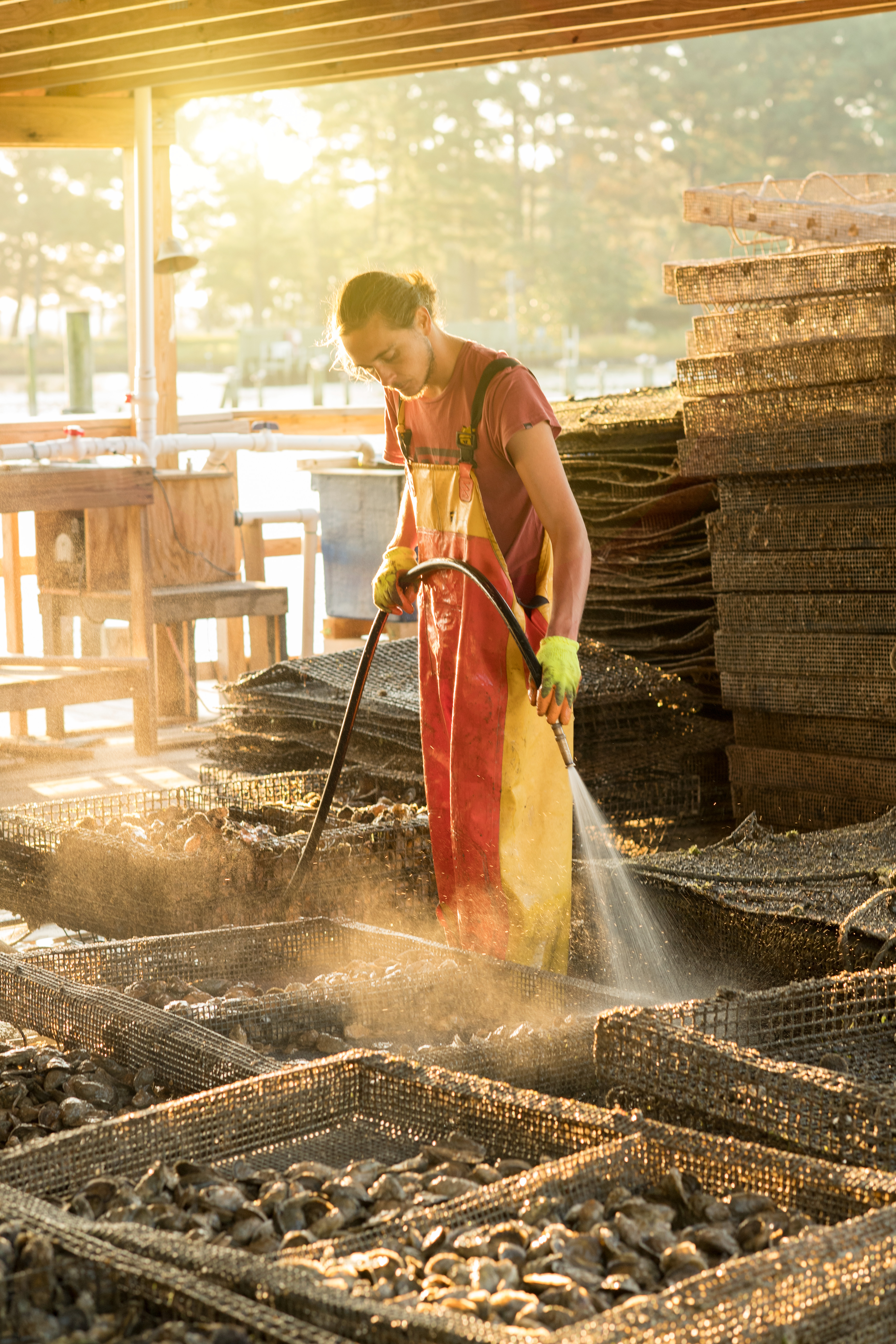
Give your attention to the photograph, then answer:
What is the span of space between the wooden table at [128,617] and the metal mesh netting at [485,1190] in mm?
4380

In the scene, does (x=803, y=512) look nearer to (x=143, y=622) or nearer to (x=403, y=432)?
(x=403, y=432)

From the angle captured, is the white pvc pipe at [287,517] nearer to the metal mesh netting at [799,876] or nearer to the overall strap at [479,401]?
the metal mesh netting at [799,876]

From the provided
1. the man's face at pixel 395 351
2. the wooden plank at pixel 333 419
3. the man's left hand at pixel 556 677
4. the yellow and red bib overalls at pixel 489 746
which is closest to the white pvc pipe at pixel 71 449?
the wooden plank at pixel 333 419

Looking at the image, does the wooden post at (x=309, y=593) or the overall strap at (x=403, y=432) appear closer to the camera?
the overall strap at (x=403, y=432)

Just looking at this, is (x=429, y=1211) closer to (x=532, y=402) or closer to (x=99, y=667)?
(x=532, y=402)

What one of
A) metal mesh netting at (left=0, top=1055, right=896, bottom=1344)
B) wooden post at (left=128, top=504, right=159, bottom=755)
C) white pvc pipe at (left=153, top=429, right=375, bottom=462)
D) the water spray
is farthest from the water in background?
white pvc pipe at (left=153, top=429, right=375, bottom=462)

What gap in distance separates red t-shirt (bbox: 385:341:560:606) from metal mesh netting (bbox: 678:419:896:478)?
180cm

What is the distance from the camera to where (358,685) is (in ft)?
11.5

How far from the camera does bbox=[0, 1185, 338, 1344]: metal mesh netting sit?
4.94 ft

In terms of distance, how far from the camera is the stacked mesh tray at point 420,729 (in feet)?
16.3

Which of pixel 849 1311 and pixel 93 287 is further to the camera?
pixel 93 287

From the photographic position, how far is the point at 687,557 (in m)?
5.47

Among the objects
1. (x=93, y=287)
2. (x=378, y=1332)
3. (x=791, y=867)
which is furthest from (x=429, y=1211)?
(x=93, y=287)

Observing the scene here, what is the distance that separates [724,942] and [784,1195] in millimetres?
1610
